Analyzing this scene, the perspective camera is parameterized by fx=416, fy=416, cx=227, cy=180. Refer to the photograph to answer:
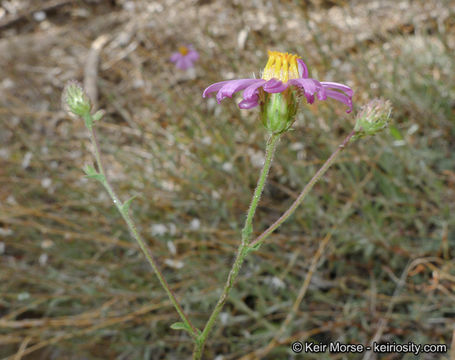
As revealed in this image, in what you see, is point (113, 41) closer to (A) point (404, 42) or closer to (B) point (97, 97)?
(B) point (97, 97)

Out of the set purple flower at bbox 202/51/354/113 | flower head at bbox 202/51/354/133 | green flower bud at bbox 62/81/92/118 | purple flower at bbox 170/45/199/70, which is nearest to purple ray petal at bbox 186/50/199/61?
purple flower at bbox 170/45/199/70

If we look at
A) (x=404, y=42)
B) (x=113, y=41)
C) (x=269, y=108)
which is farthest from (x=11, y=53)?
(x=269, y=108)

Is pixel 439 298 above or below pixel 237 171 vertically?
below

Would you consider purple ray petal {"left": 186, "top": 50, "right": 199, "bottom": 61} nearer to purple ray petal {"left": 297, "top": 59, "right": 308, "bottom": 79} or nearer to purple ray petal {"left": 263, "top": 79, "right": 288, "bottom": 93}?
purple ray petal {"left": 297, "top": 59, "right": 308, "bottom": 79}

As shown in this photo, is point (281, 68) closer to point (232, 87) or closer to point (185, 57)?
point (232, 87)

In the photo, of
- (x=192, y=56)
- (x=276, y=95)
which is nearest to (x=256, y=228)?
(x=192, y=56)

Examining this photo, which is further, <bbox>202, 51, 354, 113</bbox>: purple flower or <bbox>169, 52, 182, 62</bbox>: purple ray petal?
<bbox>169, 52, 182, 62</bbox>: purple ray petal

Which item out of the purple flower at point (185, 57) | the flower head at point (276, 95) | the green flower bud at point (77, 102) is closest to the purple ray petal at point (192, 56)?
the purple flower at point (185, 57)
